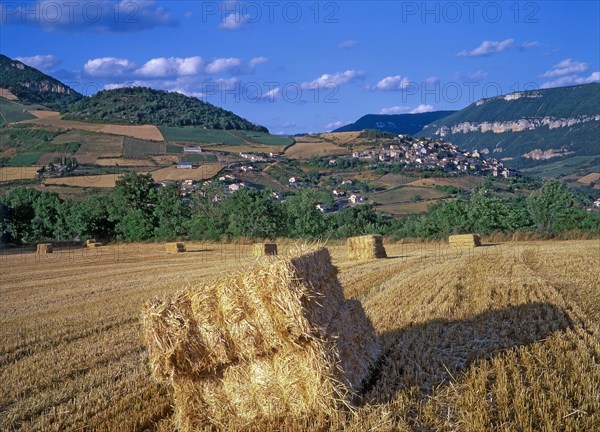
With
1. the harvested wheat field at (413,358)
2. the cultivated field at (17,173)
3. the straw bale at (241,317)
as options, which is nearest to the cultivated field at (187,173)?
the cultivated field at (17,173)

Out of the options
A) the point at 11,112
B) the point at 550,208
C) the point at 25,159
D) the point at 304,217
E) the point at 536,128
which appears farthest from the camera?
the point at 536,128

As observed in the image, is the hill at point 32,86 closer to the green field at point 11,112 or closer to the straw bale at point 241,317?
the green field at point 11,112

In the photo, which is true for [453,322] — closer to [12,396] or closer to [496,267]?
[12,396]

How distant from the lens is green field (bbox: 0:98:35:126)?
109m

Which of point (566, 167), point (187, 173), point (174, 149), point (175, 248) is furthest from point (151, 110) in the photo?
point (175, 248)

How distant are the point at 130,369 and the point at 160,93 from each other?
127 metres

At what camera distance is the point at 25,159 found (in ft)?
283

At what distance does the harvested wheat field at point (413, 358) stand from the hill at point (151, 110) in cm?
9849

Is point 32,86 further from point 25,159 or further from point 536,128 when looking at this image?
point 536,128

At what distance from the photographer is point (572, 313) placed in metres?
11.2

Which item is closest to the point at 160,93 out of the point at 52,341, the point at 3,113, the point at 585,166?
the point at 3,113

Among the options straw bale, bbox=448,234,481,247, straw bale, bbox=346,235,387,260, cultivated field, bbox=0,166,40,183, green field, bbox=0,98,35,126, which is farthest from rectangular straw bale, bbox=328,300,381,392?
green field, bbox=0,98,35,126

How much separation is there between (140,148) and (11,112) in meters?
38.3

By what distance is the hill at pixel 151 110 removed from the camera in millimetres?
112312
